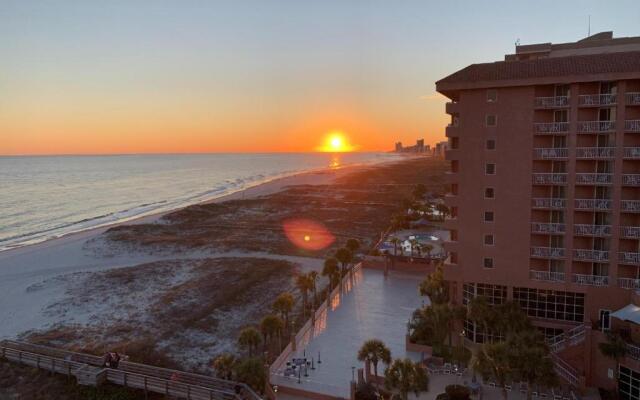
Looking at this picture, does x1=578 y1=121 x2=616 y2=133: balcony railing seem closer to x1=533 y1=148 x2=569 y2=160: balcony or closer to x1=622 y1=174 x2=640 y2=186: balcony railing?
Result: x1=533 y1=148 x2=569 y2=160: balcony

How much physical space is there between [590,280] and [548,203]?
18.5 feet

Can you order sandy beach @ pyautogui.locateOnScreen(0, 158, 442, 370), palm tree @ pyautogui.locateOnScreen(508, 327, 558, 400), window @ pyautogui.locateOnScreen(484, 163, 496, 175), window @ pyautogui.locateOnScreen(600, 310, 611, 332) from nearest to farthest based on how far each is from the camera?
1. palm tree @ pyautogui.locateOnScreen(508, 327, 558, 400)
2. window @ pyautogui.locateOnScreen(600, 310, 611, 332)
3. window @ pyautogui.locateOnScreen(484, 163, 496, 175)
4. sandy beach @ pyautogui.locateOnScreen(0, 158, 442, 370)

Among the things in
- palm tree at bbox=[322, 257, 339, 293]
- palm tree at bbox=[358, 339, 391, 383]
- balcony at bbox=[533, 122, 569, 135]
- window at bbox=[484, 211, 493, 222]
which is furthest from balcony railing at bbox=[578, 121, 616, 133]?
palm tree at bbox=[322, 257, 339, 293]

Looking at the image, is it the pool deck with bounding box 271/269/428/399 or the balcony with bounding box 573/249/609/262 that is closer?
the pool deck with bounding box 271/269/428/399

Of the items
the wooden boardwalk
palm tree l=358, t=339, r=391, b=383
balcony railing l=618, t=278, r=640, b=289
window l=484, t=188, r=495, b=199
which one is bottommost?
the wooden boardwalk

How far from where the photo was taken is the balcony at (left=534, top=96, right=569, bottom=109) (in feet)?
98.2

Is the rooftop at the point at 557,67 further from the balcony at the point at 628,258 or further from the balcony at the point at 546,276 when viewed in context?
the balcony at the point at 546,276

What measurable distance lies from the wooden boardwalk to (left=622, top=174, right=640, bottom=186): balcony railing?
26.3 m

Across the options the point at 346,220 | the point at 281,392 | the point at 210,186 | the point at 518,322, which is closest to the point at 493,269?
the point at 518,322

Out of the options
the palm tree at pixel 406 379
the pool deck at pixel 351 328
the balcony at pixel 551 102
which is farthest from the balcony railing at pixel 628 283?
the palm tree at pixel 406 379

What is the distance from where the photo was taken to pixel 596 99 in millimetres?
29109

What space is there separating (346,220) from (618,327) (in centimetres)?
6809

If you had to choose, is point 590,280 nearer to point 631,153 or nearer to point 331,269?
point 631,153

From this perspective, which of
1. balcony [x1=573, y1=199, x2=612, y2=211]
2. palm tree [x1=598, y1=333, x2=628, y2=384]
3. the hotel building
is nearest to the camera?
palm tree [x1=598, y1=333, x2=628, y2=384]
